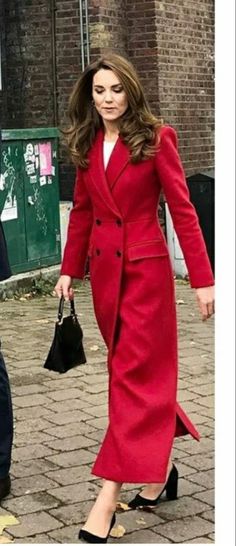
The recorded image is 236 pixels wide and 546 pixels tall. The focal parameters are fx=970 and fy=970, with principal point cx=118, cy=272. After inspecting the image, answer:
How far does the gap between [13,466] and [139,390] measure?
1131 millimetres

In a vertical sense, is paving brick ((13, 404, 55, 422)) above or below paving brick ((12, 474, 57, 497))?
above

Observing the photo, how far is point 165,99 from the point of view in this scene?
408 inches

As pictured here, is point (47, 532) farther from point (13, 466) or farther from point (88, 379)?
point (88, 379)

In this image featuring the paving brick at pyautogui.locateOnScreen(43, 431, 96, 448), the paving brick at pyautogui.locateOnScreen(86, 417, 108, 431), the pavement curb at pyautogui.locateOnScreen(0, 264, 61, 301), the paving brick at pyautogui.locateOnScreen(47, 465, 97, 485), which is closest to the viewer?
the paving brick at pyautogui.locateOnScreen(47, 465, 97, 485)

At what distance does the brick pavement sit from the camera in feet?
12.6

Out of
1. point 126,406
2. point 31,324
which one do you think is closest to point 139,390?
point 126,406

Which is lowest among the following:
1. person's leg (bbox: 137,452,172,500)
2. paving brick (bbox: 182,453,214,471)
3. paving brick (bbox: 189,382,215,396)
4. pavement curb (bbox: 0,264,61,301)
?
paving brick (bbox: 189,382,215,396)

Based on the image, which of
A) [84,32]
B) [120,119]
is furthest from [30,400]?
[84,32]

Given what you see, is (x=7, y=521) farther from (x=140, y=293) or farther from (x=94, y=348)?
(x=94, y=348)

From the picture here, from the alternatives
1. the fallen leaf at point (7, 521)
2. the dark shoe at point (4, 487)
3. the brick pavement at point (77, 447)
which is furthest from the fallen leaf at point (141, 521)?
the dark shoe at point (4, 487)

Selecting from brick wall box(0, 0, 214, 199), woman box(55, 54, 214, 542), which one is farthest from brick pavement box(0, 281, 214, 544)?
brick wall box(0, 0, 214, 199)

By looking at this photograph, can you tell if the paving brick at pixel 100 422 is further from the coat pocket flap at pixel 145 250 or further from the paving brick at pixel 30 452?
the coat pocket flap at pixel 145 250

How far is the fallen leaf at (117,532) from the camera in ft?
12.3

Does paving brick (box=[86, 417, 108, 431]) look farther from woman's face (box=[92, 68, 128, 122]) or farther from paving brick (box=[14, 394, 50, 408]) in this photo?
woman's face (box=[92, 68, 128, 122])
